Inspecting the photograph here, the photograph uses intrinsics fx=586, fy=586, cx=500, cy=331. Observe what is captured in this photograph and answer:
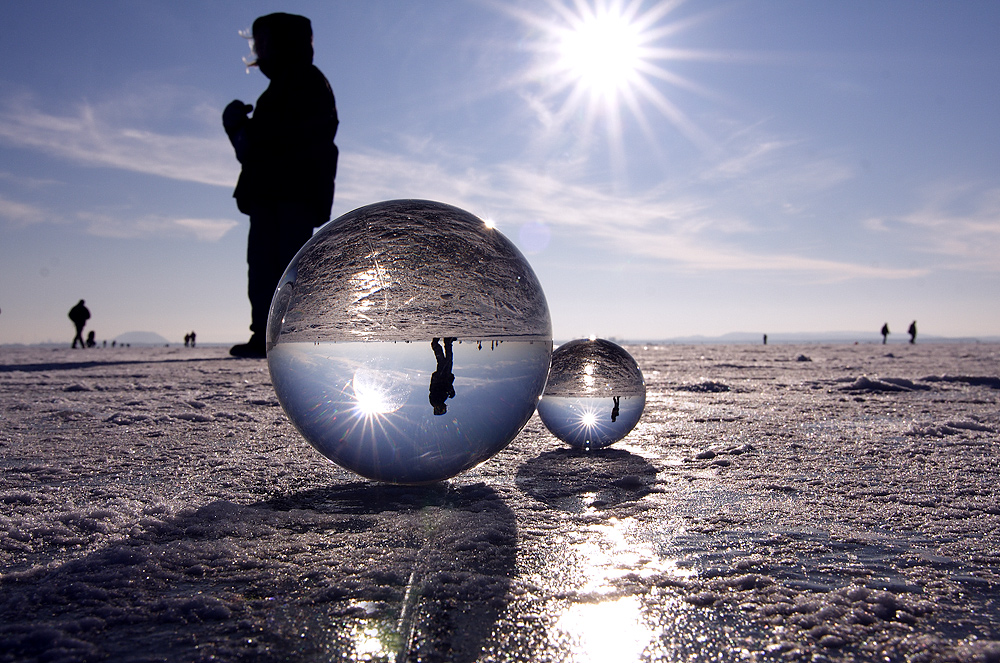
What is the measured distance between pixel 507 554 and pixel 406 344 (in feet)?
2.29

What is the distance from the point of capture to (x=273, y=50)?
307 inches

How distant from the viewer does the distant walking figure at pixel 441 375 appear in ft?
5.95

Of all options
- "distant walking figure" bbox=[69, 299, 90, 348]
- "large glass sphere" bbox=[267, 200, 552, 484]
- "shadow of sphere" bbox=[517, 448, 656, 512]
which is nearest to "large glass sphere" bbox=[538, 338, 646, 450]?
"shadow of sphere" bbox=[517, 448, 656, 512]

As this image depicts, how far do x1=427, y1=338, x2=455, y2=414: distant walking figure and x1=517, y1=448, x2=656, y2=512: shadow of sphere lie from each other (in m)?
0.50

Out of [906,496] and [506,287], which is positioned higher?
[506,287]

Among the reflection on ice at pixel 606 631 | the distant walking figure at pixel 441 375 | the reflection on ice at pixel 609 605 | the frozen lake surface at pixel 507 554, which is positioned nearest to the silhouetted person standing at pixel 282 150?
the frozen lake surface at pixel 507 554

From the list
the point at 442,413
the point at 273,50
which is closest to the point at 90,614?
the point at 442,413

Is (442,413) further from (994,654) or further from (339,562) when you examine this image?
(994,654)

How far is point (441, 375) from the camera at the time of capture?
1.82m

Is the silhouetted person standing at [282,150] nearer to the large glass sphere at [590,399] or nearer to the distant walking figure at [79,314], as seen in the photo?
the large glass sphere at [590,399]

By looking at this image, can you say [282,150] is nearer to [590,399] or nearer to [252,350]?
[252,350]

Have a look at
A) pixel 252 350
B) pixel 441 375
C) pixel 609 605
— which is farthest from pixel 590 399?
pixel 252 350

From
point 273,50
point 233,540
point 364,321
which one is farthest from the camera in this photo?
point 273,50

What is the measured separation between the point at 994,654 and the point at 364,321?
1.62 m
